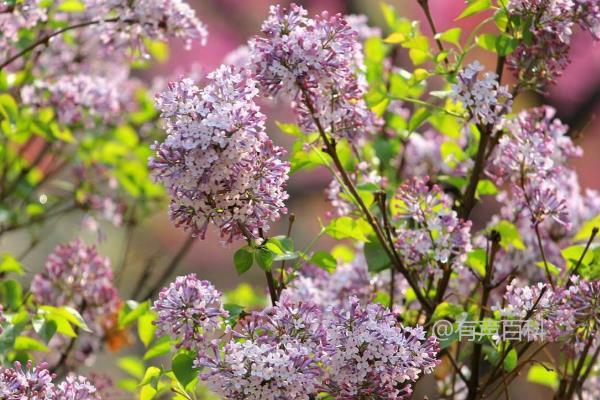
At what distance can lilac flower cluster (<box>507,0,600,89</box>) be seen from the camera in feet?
5.42

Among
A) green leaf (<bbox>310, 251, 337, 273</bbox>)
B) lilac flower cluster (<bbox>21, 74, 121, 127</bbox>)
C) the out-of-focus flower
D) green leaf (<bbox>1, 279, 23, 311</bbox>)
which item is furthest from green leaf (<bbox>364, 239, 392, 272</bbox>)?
lilac flower cluster (<bbox>21, 74, 121, 127</bbox>)

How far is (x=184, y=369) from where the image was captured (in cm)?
144

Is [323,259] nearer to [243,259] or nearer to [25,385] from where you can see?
[243,259]

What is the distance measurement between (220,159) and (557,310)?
0.57 metres

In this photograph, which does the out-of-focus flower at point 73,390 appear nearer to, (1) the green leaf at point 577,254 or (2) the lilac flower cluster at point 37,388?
(2) the lilac flower cluster at point 37,388

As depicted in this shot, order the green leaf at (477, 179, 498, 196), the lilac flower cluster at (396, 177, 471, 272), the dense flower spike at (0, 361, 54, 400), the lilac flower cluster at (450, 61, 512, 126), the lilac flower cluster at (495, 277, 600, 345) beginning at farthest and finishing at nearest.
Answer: the green leaf at (477, 179, 498, 196)
the lilac flower cluster at (396, 177, 471, 272)
the lilac flower cluster at (450, 61, 512, 126)
the lilac flower cluster at (495, 277, 600, 345)
the dense flower spike at (0, 361, 54, 400)

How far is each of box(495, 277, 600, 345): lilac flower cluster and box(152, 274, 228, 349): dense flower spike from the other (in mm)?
466

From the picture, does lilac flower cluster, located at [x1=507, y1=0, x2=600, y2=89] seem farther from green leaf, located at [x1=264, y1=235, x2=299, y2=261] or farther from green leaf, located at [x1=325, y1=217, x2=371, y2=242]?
green leaf, located at [x1=264, y1=235, x2=299, y2=261]

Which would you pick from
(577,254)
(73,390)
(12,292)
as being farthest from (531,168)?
(12,292)

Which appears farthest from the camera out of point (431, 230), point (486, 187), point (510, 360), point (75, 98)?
point (75, 98)

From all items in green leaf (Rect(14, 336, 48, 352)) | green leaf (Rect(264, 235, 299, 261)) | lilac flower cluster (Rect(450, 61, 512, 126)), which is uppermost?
lilac flower cluster (Rect(450, 61, 512, 126))

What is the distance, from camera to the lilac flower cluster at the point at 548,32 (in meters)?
1.65

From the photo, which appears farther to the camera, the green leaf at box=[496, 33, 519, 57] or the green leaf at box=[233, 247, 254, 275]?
the green leaf at box=[496, 33, 519, 57]

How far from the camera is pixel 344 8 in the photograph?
553cm
